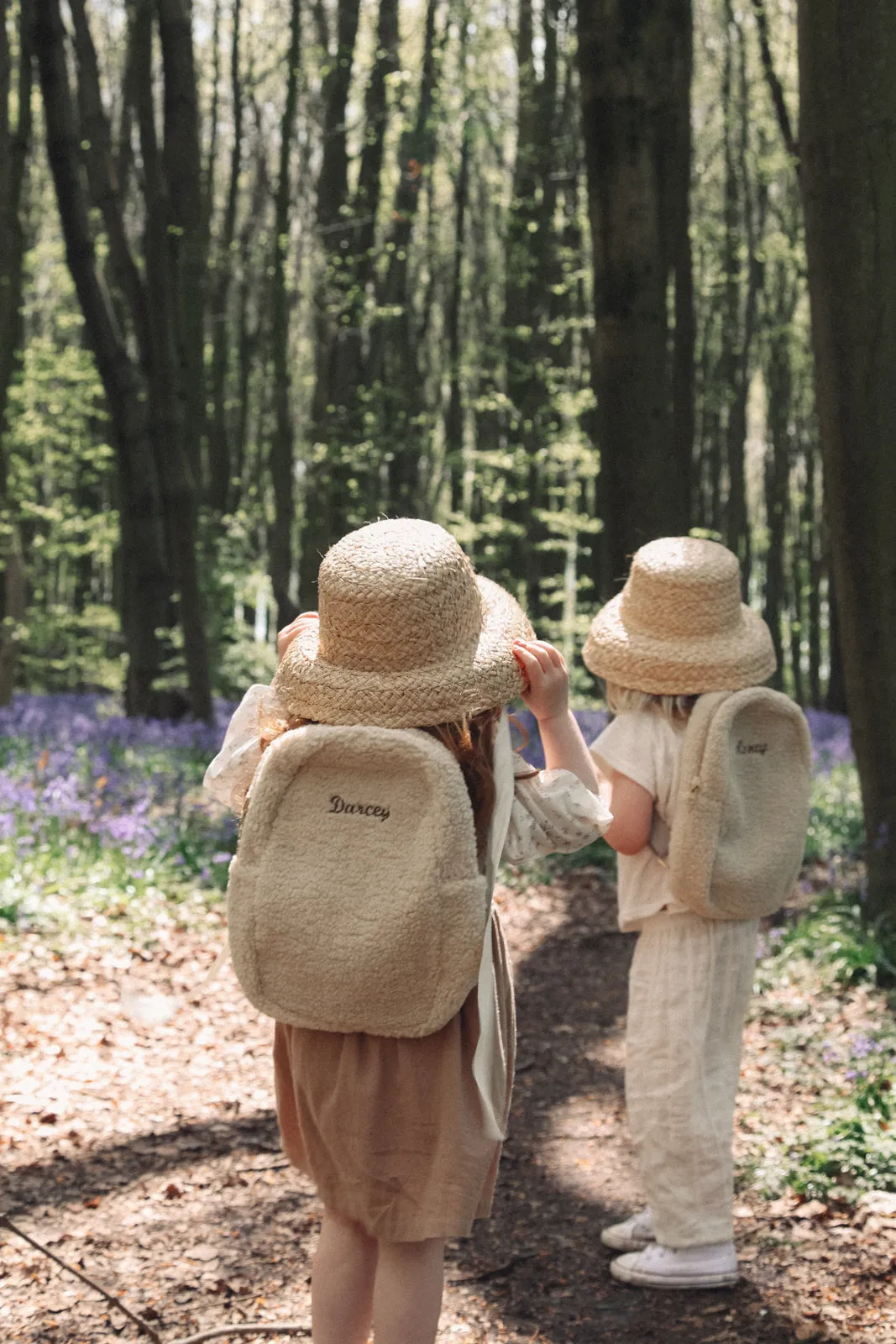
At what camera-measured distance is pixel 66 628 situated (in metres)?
20.8

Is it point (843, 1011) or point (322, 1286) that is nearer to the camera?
point (322, 1286)

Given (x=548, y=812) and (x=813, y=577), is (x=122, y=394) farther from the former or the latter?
(x=813, y=577)

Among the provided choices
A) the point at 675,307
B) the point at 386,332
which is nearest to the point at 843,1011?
the point at 675,307

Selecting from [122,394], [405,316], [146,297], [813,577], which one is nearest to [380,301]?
[405,316]

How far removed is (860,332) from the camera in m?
A: 5.35

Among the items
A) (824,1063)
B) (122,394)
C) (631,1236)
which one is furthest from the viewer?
(122,394)

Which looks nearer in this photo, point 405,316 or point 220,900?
point 220,900

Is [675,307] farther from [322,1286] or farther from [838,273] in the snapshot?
[322,1286]

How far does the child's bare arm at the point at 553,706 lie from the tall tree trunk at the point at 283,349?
10.5m

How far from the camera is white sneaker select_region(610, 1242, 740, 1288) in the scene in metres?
3.25

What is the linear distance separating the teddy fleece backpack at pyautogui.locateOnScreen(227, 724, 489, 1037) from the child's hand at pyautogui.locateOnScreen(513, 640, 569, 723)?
0.98ft

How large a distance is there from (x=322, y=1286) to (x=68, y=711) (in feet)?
30.9

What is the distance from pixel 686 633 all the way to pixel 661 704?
0.19 m

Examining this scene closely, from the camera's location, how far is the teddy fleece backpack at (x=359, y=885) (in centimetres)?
216
